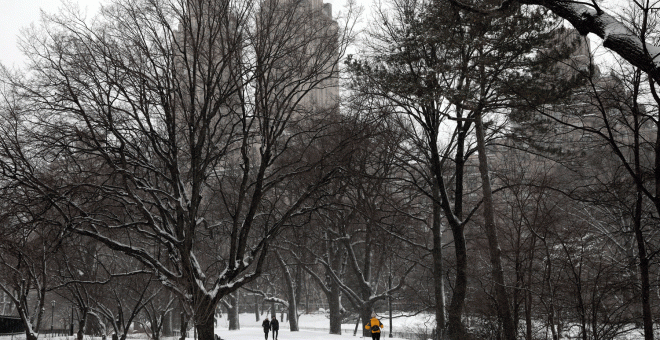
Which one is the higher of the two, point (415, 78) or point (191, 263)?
point (415, 78)

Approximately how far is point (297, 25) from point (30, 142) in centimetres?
768

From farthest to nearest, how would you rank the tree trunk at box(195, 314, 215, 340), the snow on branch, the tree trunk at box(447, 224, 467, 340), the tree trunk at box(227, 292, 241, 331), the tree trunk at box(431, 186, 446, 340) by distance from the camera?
the tree trunk at box(227, 292, 241, 331) < the tree trunk at box(431, 186, 446, 340) < the tree trunk at box(447, 224, 467, 340) < the tree trunk at box(195, 314, 215, 340) < the snow on branch

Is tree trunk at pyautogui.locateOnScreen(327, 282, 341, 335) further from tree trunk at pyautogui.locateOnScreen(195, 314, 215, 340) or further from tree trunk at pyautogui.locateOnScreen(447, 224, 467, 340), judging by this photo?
tree trunk at pyautogui.locateOnScreen(195, 314, 215, 340)

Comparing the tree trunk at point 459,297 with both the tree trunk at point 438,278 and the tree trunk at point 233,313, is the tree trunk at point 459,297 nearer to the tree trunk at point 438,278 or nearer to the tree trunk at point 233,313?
the tree trunk at point 438,278

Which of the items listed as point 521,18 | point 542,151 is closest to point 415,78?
point 521,18

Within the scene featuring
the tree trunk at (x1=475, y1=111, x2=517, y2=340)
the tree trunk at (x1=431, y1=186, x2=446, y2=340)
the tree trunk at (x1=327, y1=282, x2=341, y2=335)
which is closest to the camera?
the tree trunk at (x1=475, y1=111, x2=517, y2=340)

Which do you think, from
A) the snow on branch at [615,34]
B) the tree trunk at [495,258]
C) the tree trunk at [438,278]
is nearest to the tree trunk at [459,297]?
the tree trunk at [495,258]

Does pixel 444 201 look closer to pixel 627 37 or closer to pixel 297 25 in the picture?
pixel 297 25

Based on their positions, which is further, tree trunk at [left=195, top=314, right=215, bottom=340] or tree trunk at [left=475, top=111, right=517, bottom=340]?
tree trunk at [left=195, top=314, right=215, bottom=340]

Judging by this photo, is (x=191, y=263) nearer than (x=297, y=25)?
Yes

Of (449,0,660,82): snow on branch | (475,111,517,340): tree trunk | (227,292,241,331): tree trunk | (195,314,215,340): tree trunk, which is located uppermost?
(449,0,660,82): snow on branch

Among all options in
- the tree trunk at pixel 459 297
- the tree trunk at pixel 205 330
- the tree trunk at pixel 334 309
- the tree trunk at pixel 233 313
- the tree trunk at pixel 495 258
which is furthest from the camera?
the tree trunk at pixel 233 313

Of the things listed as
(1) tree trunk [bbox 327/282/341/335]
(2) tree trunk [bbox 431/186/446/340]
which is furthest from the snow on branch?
(1) tree trunk [bbox 327/282/341/335]

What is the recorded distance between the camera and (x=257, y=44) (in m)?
16.3
